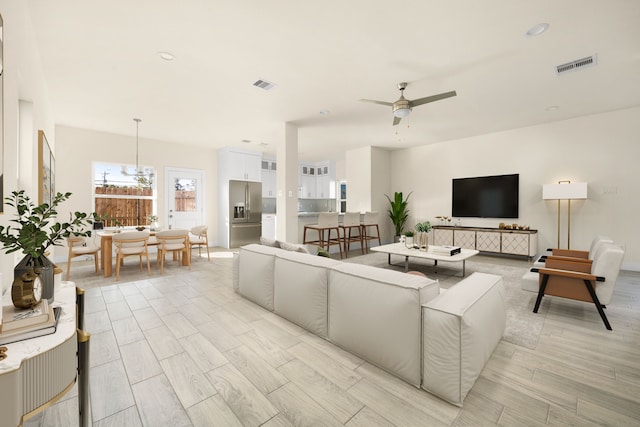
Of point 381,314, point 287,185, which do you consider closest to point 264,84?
point 287,185

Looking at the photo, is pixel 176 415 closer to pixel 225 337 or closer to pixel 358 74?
pixel 225 337

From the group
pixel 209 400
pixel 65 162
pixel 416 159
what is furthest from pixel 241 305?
pixel 416 159

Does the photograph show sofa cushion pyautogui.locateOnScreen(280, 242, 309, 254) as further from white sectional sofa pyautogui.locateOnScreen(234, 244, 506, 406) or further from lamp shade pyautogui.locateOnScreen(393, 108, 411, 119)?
lamp shade pyautogui.locateOnScreen(393, 108, 411, 119)

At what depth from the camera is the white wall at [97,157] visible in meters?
5.55

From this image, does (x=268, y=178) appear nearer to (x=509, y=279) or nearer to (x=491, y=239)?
(x=491, y=239)

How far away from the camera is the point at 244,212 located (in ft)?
24.3

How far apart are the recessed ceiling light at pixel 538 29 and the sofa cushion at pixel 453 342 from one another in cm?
258

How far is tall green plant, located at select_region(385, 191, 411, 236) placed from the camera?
7.43m

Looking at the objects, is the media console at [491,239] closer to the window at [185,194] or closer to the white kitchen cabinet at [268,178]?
the white kitchen cabinet at [268,178]

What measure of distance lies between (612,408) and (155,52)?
4691 millimetres

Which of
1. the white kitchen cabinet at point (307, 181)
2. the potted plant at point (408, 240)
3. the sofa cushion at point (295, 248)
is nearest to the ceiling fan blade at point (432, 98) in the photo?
the potted plant at point (408, 240)

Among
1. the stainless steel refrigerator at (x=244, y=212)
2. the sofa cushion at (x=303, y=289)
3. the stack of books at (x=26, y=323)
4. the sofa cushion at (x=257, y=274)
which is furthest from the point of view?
the stainless steel refrigerator at (x=244, y=212)

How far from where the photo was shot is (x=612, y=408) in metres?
1.53

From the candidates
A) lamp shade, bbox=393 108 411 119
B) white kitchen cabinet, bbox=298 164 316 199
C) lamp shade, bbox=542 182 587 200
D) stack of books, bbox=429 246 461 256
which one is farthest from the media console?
white kitchen cabinet, bbox=298 164 316 199
